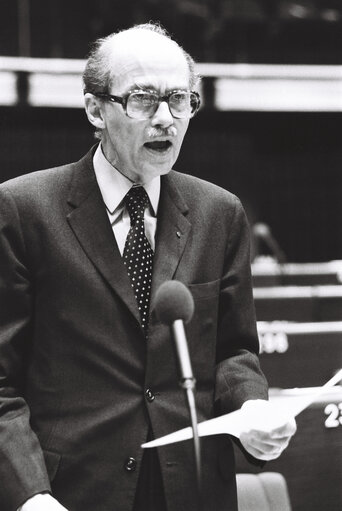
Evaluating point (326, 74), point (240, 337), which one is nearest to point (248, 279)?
point (240, 337)

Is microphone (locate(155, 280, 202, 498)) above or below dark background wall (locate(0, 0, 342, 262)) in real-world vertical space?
above

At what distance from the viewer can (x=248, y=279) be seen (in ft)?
5.39

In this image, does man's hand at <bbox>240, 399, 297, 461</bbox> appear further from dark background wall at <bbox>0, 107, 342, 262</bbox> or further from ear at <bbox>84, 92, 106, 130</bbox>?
dark background wall at <bbox>0, 107, 342, 262</bbox>

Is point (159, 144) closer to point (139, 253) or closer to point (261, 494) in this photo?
point (139, 253)

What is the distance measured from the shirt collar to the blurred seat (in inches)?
26.2

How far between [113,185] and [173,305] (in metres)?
0.44

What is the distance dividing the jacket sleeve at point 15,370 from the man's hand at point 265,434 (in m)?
0.34

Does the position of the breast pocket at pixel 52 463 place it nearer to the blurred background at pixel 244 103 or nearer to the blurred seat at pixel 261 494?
the blurred seat at pixel 261 494

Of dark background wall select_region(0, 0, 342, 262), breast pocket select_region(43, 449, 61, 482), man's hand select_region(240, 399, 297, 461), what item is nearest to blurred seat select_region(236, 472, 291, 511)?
man's hand select_region(240, 399, 297, 461)

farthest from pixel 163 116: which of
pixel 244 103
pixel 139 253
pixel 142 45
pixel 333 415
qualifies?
pixel 244 103

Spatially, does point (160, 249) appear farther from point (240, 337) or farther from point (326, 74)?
point (326, 74)

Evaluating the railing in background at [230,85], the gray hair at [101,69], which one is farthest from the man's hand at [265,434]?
the railing in background at [230,85]

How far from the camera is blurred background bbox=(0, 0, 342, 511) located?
887cm

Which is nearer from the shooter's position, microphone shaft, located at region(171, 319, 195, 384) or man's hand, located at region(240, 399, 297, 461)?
microphone shaft, located at region(171, 319, 195, 384)
